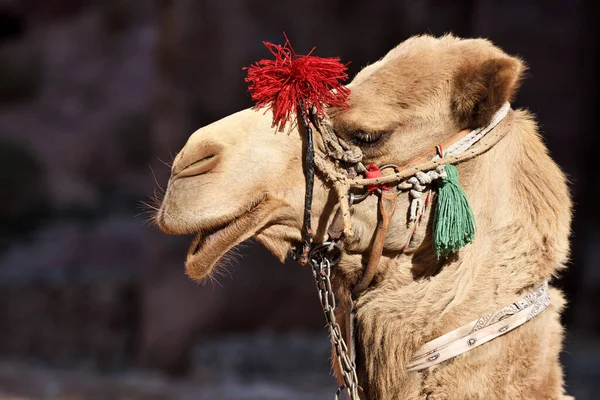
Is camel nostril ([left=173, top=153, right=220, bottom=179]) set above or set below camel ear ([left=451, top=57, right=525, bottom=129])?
below

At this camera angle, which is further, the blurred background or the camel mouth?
the blurred background

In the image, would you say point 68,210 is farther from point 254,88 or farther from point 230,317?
point 254,88

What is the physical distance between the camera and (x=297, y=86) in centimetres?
228

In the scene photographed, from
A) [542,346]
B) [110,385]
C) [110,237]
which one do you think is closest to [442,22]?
[110,385]

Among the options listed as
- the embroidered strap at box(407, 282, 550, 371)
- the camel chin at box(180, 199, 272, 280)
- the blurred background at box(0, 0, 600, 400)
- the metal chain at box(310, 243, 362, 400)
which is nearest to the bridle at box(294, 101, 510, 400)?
the metal chain at box(310, 243, 362, 400)

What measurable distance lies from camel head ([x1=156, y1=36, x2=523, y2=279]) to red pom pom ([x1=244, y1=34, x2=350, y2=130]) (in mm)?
41

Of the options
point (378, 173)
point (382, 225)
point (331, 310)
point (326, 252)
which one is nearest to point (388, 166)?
point (378, 173)

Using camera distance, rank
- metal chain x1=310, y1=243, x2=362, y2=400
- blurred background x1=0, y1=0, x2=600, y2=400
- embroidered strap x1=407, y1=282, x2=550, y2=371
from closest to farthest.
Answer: embroidered strap x1=407, y1=282, x2=550, y2=371
metal chain x1=310, y1=243, x2=362, y2=400
blurred background x1=0, y1=0, x2=600, y2=400

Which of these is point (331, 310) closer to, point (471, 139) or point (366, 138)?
point (366, 138)

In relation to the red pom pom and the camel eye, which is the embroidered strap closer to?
the camel eye

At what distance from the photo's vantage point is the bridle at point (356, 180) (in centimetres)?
227

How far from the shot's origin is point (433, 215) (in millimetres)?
2307

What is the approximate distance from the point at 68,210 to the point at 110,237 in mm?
968

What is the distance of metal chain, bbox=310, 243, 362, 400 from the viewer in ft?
7.59
